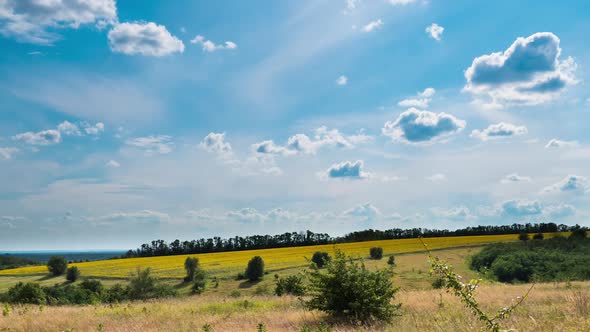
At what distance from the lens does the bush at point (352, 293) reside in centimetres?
1296

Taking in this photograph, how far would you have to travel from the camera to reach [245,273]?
167 ft

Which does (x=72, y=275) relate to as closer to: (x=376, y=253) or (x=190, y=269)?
(x=190, y=269)

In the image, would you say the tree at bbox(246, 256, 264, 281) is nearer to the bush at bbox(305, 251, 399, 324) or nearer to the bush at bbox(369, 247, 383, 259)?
the bush at bbox(369, 247, 383, 259)

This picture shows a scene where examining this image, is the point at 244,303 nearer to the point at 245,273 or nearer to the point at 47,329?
the point at 47,329

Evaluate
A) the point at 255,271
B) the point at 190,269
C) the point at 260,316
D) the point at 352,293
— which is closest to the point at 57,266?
the point at 190,269

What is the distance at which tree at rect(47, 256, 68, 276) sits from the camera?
209 feet

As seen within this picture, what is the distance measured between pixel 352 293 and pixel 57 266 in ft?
207

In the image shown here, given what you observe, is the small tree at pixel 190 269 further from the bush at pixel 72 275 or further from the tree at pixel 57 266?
the tree at pixel 57 266

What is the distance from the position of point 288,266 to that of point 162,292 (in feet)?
64.4

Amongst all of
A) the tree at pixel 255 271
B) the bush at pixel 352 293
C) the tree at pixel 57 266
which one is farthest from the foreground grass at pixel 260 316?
the tree at pixel 57 266

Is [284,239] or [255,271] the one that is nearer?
[255,271]

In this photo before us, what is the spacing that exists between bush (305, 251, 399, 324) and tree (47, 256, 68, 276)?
61437 mm

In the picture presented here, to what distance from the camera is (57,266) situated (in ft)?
209

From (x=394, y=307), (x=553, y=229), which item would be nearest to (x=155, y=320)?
(x=394, y=307)
